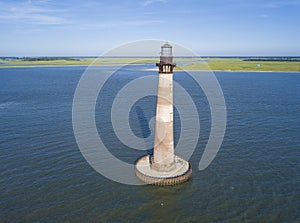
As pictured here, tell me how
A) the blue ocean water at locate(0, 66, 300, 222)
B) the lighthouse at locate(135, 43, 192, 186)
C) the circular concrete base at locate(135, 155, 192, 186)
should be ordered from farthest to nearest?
the circular concrete base at locate(135, 155, 192, 186)
the lighthouse at locate(135, 43, 192, 186)
the blue ocean water at locate(0, 66, 300, 222)

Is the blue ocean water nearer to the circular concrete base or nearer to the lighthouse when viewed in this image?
the circular concrete base

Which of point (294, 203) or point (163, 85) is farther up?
point (163, 85)

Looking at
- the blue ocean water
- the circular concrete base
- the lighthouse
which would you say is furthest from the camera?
the circular concrete base

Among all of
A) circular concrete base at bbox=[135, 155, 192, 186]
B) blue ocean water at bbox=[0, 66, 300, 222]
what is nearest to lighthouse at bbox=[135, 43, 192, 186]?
circular concrete base at bbox=[135, 155, 192, 186]

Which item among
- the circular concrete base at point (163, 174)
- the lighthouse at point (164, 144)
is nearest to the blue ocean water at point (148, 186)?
the circular concrete base at point (163, 174)

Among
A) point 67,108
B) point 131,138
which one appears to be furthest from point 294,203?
point 67,108

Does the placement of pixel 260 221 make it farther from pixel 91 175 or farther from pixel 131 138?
pixel 131 138

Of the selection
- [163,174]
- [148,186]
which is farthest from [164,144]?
[148,186]
